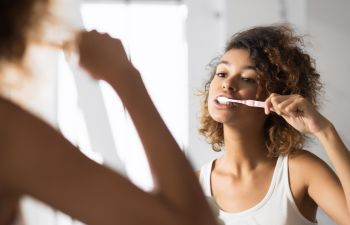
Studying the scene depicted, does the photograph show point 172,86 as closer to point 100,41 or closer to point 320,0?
point 320,0

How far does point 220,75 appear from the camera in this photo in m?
1.14

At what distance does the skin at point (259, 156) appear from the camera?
3.22 ft

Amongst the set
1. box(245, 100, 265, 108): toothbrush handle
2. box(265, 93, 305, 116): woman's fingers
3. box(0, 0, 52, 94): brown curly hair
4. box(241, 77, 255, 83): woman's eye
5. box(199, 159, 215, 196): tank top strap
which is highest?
box(0, 0, 52, 94): brown curly hair

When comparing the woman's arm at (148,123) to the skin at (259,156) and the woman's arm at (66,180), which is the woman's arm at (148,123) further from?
the skin at (259,156)

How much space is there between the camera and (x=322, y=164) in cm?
103

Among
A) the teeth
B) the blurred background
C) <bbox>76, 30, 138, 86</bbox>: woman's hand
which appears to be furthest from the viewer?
the blurred background

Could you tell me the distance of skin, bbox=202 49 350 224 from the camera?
0.98m

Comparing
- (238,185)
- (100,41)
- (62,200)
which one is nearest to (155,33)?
(238,185)

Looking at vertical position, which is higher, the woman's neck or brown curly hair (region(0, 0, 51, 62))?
brown curly hair (region(0, 0, 51, 62))

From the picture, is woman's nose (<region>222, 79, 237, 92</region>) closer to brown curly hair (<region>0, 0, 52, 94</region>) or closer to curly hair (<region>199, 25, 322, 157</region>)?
curly hair (<region>199, 25, 322, 157</region>)

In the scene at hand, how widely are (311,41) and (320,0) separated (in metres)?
0.14

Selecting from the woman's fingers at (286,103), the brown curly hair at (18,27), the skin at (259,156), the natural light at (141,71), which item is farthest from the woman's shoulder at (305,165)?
the brown curly hair at (18,27)

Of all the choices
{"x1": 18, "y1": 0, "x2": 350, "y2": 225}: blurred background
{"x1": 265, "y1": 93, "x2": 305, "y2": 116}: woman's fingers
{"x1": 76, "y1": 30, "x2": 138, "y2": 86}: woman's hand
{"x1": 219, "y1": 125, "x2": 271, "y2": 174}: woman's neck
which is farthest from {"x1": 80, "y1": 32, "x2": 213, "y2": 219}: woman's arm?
{"x1": 18, "y1": 0, "x2": 350, "y2": 225}: blurred background

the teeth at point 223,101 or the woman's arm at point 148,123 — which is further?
the teeth at point 223,101
